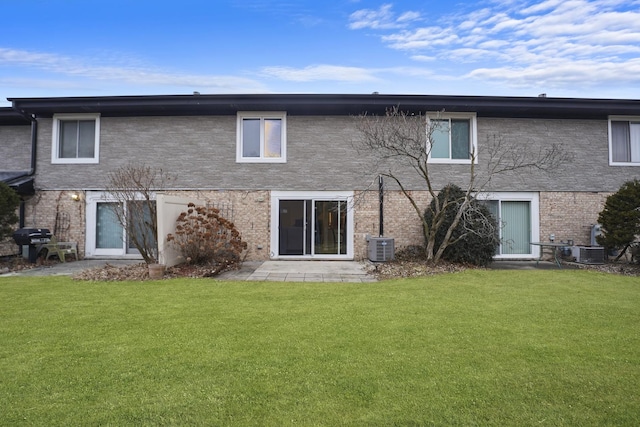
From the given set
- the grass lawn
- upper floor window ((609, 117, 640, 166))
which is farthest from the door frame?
upper floor window ((609, 117, 640, 166))

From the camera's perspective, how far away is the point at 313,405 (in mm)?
2650

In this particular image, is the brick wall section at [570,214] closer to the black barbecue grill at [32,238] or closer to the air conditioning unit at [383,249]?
the air conditioning unit at [383,249]

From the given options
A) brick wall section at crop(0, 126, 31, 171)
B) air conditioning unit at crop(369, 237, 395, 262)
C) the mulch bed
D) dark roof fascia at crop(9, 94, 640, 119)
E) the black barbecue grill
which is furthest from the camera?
brick wall section at crop(0, 126, 31, 171)

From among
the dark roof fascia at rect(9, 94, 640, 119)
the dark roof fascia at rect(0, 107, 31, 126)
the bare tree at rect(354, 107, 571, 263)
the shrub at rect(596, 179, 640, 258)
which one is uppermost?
the dark roof fascia at rect(9, 94, 640, 119)

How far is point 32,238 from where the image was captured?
1005cm

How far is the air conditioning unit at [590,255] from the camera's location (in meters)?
10.3

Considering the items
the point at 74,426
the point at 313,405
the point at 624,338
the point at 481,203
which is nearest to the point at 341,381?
the point at 313,405

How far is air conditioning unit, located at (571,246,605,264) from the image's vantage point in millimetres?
10258

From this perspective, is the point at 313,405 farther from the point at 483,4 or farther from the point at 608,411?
the point at 483,4

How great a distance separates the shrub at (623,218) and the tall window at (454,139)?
4.14 m

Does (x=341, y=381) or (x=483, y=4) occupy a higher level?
(x=483, y=4)

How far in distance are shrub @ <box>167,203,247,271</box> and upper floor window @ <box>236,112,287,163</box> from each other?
287 centimetres

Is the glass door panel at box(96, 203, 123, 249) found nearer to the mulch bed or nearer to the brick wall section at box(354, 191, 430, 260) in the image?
the mulch bed

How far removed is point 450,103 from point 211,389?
10.9m
